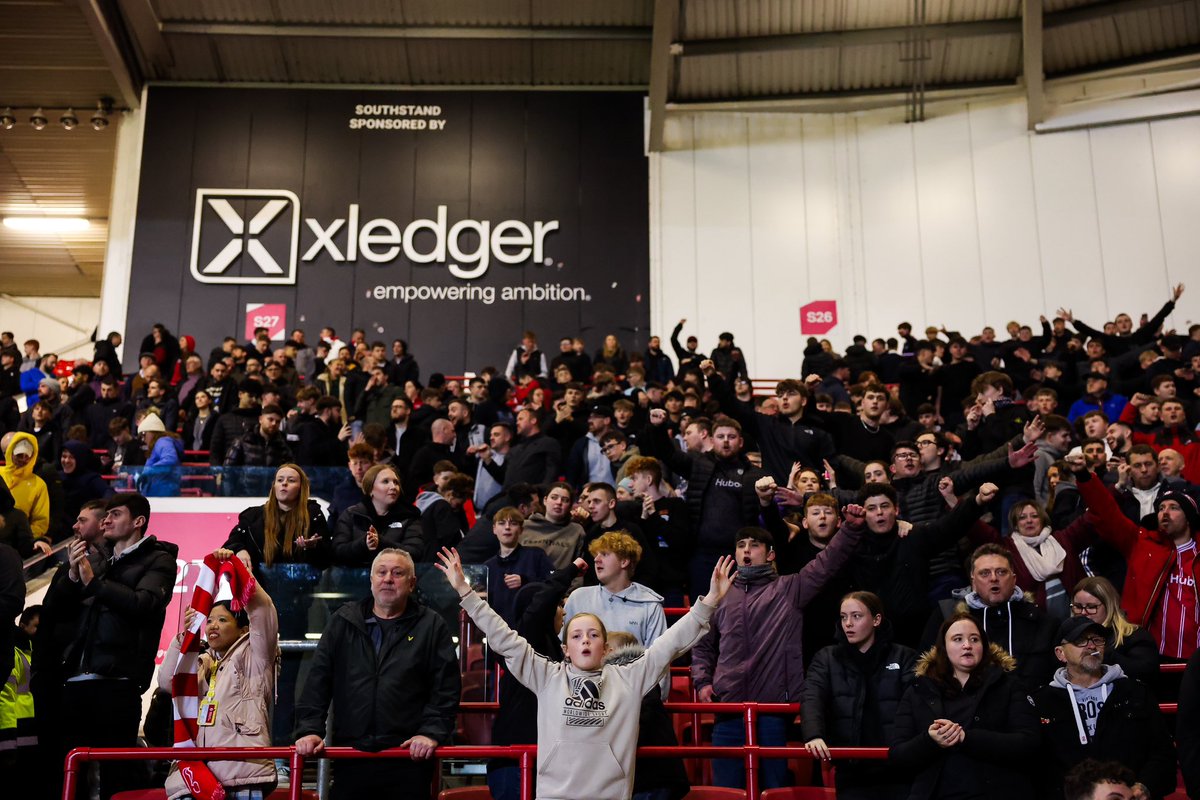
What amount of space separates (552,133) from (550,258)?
88.9 inches

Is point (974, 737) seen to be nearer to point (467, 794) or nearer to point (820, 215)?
point (467, 794)

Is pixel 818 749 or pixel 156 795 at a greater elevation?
pixel 818 749

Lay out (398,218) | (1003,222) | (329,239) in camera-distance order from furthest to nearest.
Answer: (398,218) → (329,239) → (1003,222)

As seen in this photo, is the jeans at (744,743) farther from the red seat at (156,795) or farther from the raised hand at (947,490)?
the raised hand at (947,490)

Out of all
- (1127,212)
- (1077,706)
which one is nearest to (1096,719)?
(1077,706)

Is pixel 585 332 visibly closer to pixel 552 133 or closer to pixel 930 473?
pixel 552 133

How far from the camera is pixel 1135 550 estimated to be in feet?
21.0

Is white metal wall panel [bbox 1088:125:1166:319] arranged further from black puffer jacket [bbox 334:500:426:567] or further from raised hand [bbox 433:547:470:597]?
raised hand [bbox 433:547:470:597]

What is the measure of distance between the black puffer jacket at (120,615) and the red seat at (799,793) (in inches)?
118

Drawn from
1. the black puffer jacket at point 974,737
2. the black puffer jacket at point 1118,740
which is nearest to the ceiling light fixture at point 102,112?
the black puffer jacket at point 974,737

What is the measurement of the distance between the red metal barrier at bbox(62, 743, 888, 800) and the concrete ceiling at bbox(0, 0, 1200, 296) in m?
14.7

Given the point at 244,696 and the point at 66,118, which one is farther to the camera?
the point at 66,118

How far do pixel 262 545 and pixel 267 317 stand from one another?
43.5ft

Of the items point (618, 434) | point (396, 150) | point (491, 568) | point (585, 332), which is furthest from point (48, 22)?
point (491, 568)
